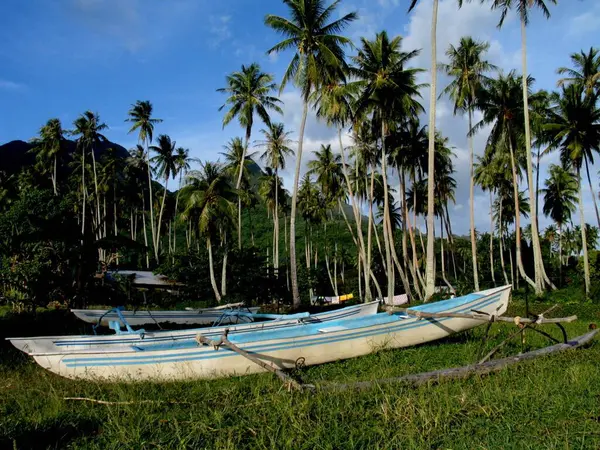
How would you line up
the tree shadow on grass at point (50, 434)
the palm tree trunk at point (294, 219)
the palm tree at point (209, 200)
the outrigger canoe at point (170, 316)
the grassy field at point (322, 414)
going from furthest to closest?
1. the palm tree at point (209, 200)
2. the palm tree trunk at point (294, 219)
3. the outrigger canoe at point (170, 316)
4. the tree shadow on grass at point (50, 434)
5. the grassy field at point (322, 414)

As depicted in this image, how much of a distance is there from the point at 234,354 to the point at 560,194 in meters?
41.2

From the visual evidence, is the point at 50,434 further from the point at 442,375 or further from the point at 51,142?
the point at 51,142

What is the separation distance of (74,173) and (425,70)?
36.2 metres

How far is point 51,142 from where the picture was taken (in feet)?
129

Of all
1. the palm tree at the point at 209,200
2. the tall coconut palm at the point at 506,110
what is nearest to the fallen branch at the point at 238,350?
the palm tree at the point at 209,200

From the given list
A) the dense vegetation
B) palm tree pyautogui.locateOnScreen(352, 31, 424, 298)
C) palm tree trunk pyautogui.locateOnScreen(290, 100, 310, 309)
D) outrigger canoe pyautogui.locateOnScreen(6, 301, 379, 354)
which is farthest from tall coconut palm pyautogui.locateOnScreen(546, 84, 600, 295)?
outrigger canoe pyautogui.locateOnScreen(6, 301, 379, 354)

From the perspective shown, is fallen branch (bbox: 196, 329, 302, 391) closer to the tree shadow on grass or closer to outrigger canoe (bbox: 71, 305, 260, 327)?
the tree shadow on grass

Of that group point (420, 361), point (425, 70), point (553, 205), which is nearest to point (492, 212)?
point (553, 205)

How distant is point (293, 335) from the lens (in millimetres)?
8055

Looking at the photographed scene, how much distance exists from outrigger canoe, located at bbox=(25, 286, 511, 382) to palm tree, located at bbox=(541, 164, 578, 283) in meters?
37.9

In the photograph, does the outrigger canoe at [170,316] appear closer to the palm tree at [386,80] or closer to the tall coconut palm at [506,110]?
the palm tree at [386,80]

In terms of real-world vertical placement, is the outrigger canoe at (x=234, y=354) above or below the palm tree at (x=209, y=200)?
below

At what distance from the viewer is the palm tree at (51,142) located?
38.8 meters

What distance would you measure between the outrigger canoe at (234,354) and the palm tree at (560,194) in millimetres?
37882
